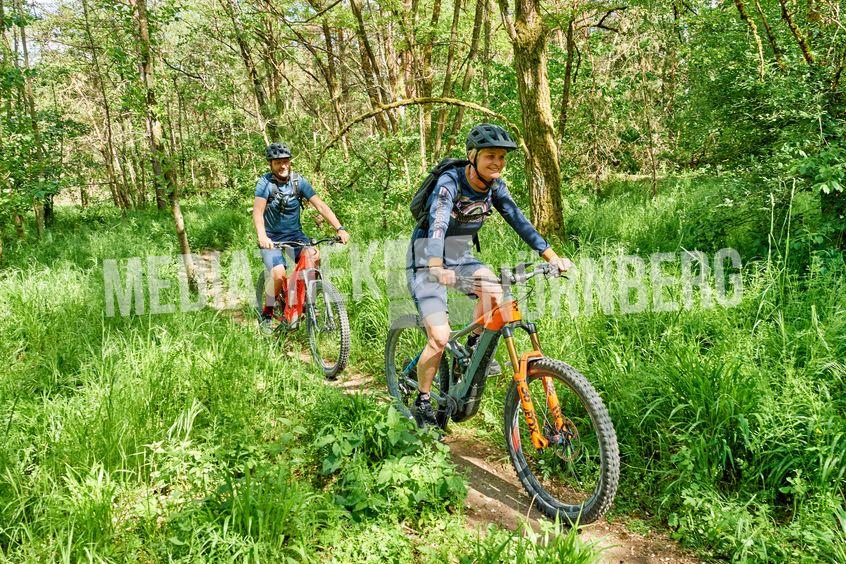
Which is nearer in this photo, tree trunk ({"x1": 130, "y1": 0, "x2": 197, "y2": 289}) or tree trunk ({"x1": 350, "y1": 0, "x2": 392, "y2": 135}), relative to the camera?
tree trunk ({"x1": 130, "y1": 0, "x2": 197, "y2": 289})

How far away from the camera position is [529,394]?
297 centimetres

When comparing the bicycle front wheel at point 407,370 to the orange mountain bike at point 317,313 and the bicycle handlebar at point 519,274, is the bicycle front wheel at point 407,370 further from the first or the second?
the bicycle handlebar at point 519,274

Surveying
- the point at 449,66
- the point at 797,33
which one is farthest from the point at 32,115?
the point at 797,33

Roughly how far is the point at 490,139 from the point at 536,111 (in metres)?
3.30

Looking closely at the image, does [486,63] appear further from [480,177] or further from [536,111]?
[480,177]

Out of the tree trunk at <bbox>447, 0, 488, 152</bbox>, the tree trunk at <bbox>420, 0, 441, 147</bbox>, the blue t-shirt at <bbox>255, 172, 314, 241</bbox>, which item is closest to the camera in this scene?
the blue t-shirt at <bbox>255, 172, 314, 241</bbox>

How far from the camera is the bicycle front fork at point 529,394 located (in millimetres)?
2943

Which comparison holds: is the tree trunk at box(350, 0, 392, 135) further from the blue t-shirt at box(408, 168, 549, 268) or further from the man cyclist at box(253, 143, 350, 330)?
the blue t-shirt at box(408, 168, 549, 268)

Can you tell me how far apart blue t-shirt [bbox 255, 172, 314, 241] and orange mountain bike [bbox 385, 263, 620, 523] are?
9.59 feet

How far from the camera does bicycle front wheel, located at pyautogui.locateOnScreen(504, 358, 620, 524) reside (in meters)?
2.62

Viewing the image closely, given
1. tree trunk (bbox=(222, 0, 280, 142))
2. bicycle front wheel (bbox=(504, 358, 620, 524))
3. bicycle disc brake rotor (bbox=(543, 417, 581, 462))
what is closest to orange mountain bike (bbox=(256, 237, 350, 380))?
bicycle front wheel (bbox=(504, 358, 620, 524))

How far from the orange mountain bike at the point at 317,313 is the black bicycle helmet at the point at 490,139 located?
247cm

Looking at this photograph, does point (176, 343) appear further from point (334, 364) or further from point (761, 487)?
point (761, 487)

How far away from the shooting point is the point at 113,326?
4.97 m
